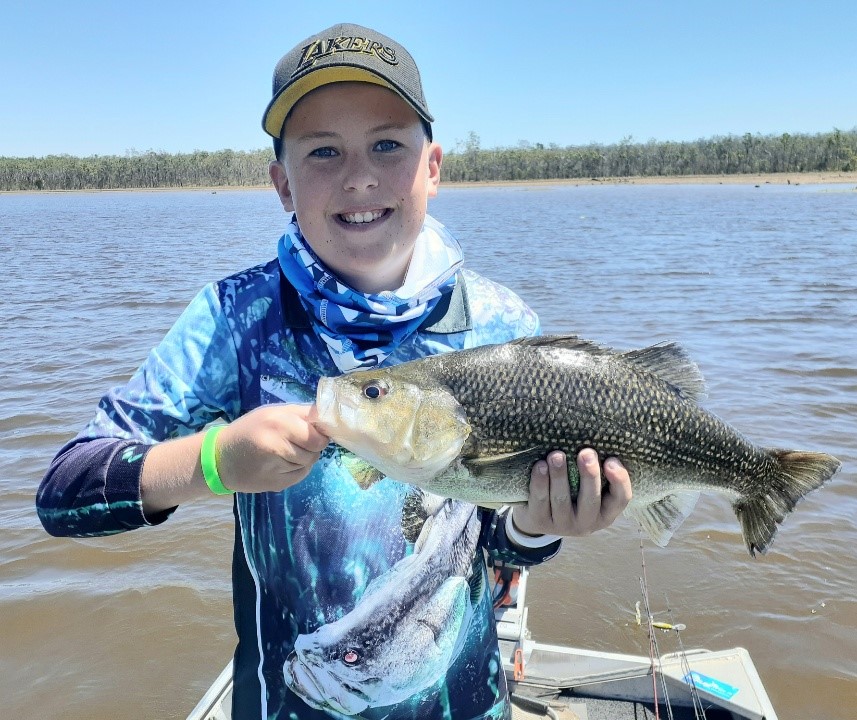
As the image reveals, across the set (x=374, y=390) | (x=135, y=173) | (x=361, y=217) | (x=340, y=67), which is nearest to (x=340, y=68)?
(x=340, y=67)

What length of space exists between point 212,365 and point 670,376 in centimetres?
154

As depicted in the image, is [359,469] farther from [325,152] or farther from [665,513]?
[665,513]

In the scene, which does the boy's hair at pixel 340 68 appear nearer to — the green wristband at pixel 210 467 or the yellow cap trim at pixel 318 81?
the yellow cap trim at pixel 318 81

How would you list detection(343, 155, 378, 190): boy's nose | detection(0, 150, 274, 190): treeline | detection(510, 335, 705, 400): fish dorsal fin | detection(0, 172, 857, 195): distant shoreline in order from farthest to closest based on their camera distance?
detection(0, 150, 274, 190): treeline < detection(0, 172, 857, 195): distant shoreline < detection(510, 335, 705, 400): fish dorsal fin < detection(343, 155, 378, 190): boy's nose

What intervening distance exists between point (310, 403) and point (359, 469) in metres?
0.29

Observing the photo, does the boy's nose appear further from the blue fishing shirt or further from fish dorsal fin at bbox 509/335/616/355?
fish dorsal fin at bbox 509/335/616/355

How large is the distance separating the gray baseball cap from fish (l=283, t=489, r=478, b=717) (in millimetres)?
1329

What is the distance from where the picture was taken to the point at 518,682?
3748 millimetres

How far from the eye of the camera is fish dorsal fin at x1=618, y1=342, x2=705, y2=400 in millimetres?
2336

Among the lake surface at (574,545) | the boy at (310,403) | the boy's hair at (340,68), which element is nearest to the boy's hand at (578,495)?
the boy at (310,403)

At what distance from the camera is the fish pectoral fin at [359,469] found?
7.11ft

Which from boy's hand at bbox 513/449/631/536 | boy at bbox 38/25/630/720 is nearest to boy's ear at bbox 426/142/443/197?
boy at bbox 38/25/630/720

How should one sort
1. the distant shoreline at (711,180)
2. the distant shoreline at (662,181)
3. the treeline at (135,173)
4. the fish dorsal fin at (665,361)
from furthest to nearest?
the treeline at (135,173) → the distant shoreline at (662,181) → the distant shoreline at (711,180) → the fish dorsal fin at (665,361)

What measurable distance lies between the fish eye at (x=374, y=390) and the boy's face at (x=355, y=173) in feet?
1.45
